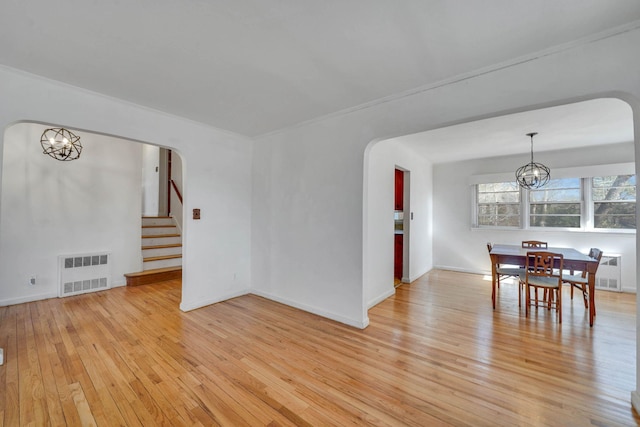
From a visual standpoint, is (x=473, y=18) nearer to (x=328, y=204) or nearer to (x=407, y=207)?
(x=328, y=204)

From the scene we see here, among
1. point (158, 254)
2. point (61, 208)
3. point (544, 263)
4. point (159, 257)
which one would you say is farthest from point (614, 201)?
point (61, 208)

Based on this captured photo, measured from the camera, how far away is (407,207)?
190 inches

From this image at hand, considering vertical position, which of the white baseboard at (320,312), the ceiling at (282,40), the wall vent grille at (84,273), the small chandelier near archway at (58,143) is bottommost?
the white baseboard at (320,312)

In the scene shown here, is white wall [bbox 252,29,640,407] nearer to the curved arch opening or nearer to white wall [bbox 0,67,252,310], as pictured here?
white wall [bbox 0,67,252,310]

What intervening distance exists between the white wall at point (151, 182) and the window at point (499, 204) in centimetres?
838

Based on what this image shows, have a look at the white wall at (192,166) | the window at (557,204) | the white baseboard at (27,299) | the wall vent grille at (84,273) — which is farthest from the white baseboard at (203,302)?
the window at (557,204)

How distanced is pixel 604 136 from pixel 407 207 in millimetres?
3144

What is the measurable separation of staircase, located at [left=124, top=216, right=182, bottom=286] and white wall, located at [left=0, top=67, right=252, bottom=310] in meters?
0.99

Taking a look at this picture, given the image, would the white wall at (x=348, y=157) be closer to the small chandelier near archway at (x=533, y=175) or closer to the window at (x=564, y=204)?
the small chandelier near archway at (x=533, y=175)

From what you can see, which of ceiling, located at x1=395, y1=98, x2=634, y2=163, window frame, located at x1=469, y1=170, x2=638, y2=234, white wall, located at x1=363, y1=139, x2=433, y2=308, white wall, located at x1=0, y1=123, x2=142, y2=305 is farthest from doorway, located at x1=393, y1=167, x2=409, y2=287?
white wall, located at x1=0, y1=123, x2=142, y2=305

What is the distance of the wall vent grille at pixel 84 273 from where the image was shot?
3.81m

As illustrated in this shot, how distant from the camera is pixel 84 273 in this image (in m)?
4.00

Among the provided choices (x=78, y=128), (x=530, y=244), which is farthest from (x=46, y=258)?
(x=530, y=244)

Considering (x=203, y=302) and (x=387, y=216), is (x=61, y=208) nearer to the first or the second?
(x=203, y=302)
